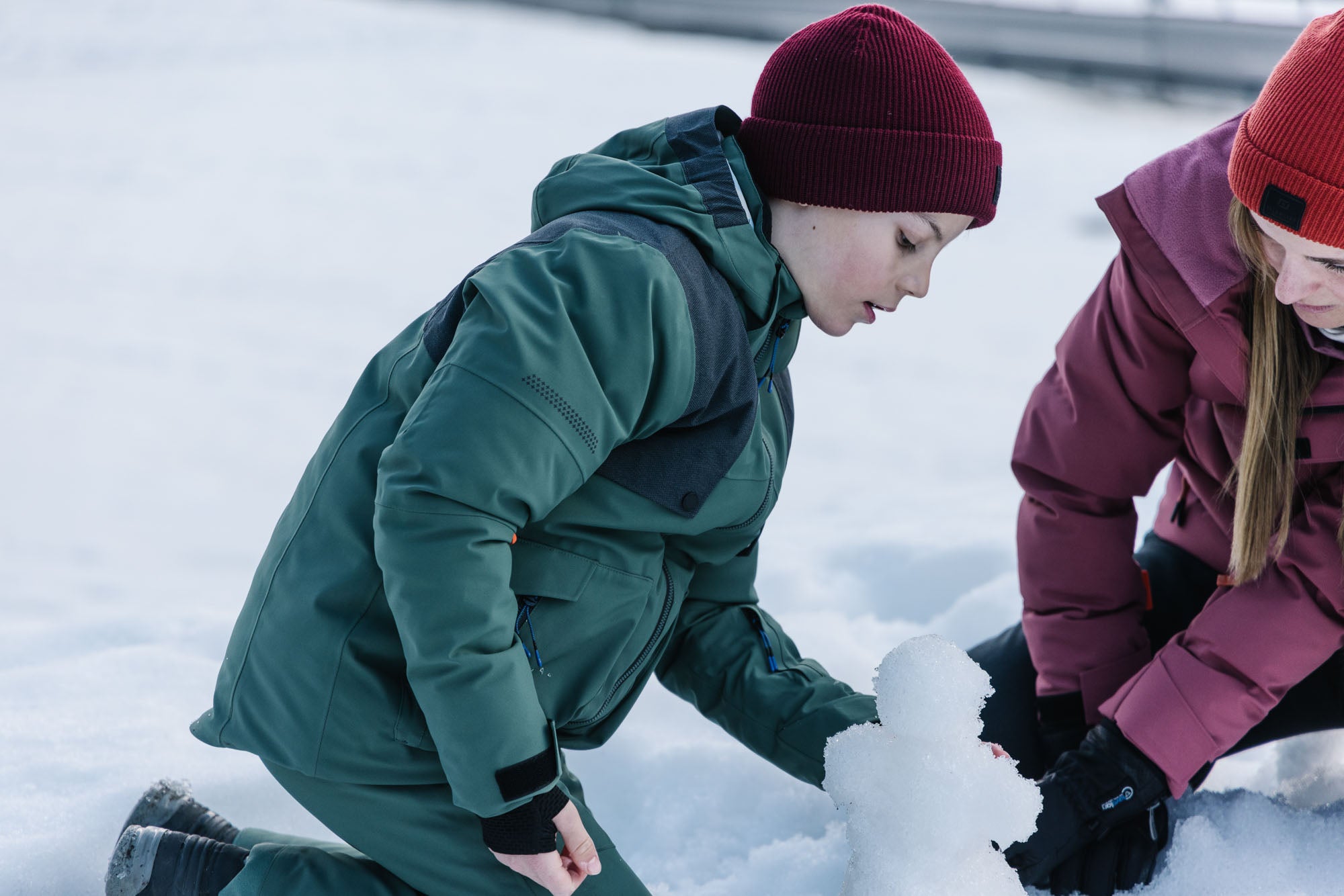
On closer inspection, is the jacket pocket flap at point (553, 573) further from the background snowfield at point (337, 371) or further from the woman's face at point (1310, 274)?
the woman's face at point (1310, 274)

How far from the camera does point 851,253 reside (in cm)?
139

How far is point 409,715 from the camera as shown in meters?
1.29

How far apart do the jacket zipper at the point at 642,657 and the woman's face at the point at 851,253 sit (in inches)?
14.5

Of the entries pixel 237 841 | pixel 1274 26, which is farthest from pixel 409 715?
pixel 1274 26

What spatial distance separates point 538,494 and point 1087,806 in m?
0.91

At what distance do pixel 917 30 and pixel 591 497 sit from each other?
2.11ft

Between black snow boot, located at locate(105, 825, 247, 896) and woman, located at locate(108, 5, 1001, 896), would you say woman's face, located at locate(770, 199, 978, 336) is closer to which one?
woman, located at locate(108, 5, 1001, 896)

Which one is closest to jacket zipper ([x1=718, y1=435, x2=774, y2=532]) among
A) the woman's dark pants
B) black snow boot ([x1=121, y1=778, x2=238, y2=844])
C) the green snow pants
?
the green snow pants

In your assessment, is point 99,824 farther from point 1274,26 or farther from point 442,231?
point 1274,26

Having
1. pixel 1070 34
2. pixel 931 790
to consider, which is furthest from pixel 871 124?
pixel 1070 34

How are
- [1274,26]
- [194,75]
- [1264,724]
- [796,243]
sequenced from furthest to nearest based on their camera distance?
[194,75], [1274,26], [1264,724], [796,243]

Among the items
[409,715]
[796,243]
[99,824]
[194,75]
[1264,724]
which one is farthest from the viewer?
[194,75]

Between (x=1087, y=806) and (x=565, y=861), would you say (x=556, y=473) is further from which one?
(x=1087, y=806)

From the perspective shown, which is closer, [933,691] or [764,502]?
[933,691]
